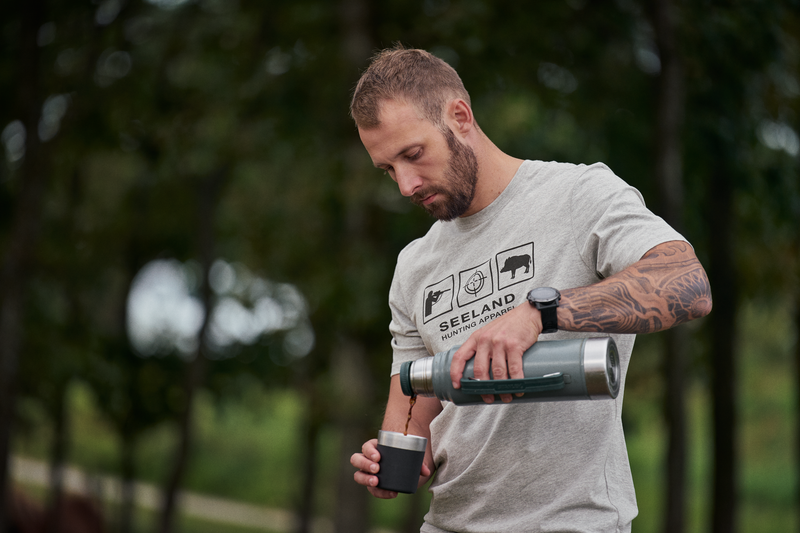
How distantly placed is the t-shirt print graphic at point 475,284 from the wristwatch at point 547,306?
38 cm

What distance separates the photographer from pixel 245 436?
A: 28.2 m

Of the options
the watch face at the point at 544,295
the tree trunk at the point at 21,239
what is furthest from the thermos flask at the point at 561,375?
the tree trunk at the point at 21,239

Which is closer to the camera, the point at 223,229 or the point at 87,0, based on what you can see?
the point at 87,0

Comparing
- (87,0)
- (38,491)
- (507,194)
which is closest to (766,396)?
(38,491)

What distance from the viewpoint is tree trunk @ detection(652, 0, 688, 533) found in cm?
593

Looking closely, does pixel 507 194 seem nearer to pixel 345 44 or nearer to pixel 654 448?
Answer: pixel 345 44

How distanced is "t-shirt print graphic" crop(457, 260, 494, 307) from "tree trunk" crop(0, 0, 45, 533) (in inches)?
252

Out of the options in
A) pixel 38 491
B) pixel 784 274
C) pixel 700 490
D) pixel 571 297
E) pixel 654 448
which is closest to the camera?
pixel 571 297

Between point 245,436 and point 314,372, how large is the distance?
61.0 feet

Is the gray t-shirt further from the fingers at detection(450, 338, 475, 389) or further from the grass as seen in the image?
the grass

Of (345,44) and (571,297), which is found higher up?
(345,44)

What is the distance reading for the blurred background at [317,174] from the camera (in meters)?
6.77

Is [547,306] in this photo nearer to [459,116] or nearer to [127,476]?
[459,116]

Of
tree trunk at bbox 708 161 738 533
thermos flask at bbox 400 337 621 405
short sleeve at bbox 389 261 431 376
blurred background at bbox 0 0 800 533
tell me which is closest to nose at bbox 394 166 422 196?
short sleeve at bbox 389 261 431 376
